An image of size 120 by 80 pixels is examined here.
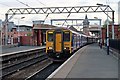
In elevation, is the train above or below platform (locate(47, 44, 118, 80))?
above

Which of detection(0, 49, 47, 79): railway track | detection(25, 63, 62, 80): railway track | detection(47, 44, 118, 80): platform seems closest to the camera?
detection(47, 44, 118, 80): platform

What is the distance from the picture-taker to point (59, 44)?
2530 centimetres

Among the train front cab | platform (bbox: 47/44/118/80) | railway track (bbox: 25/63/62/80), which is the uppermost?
the train front cab

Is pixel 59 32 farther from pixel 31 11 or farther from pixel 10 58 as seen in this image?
pixel 31 11

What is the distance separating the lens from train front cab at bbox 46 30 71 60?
25.3 metres

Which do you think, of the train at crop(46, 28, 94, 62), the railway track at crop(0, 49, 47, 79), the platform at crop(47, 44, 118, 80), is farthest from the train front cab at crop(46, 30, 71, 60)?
the platform at crop(47, 44, 118, 80)

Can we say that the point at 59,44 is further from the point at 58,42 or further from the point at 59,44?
the point at 58,42

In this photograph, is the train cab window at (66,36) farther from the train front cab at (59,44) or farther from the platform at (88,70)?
the platform at (88,70)

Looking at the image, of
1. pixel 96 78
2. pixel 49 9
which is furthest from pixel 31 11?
pixel 96 78

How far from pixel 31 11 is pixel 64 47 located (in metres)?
24.2

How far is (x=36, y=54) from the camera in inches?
1538

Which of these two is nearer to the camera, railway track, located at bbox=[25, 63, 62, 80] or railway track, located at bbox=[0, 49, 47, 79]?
railway track, located at bbox=[25, 63, 62, 80]

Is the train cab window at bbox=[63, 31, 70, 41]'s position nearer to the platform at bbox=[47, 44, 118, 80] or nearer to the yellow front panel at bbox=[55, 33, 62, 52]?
the yellow front panel at bbox=[55, 33, 62, 52]

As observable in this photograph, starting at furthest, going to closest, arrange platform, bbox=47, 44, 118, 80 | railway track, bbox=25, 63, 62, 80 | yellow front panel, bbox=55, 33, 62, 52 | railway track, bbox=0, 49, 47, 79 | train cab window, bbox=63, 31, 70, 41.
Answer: train cab window, bbox=63, 31, 70, 41 → yellow front panel, bbox=55, 33, 62, 52 → railway track, bbox=0, 49, 47, 79 → railway track, bbox=25, 63, 62, 80 → platform, bbox=47, 44, 118, 80
